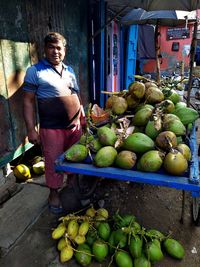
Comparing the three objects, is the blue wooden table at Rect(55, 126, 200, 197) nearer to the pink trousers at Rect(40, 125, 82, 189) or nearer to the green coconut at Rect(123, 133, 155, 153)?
the green coconut at Rect(123, 133, 155, 153)

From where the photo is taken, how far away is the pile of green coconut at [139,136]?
176cm

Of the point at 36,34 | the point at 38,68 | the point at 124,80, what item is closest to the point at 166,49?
the point at 124,80

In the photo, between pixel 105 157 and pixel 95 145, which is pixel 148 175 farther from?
pixel 95 145

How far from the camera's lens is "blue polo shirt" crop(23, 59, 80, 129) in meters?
2.72

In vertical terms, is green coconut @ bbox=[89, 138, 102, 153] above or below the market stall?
above

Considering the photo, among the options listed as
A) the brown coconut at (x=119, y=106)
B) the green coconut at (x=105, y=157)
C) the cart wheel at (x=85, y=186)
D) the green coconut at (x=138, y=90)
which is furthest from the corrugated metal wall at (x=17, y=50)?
the green coconut at (x=105, y=157)

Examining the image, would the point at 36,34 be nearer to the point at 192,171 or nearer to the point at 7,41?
the point at 7,41

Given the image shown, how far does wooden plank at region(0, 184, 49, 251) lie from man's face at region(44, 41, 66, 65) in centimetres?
171

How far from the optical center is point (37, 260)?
2.48 m

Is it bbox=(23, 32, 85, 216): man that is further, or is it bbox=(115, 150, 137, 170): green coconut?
bbox=(23, 32, 85, 216): man

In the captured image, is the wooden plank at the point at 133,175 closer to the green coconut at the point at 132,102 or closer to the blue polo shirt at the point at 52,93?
the green coconut at the point at 132,102

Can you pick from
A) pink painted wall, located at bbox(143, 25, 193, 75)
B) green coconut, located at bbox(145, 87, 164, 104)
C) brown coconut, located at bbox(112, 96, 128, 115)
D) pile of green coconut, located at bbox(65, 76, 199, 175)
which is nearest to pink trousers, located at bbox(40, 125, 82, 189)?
pile of green coconut, located at bbox(65, 76, 199, 175)

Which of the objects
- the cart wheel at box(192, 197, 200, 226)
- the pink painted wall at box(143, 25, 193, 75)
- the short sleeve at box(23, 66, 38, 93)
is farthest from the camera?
the pink painted wall at box(143, 25, 193, 75)

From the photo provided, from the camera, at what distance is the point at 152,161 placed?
5.65 ft
